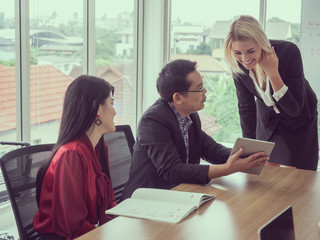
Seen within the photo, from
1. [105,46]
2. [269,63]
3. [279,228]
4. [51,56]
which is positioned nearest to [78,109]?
[279,228]

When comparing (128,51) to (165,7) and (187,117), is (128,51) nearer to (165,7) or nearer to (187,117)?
(165,7)

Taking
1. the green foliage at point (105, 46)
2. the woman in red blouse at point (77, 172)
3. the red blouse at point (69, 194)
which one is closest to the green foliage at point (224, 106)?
the green foliage at point (105, 46)

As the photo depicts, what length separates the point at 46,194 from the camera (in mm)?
1735

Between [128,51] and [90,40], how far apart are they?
62 cm

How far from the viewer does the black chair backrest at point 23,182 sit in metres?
1.65

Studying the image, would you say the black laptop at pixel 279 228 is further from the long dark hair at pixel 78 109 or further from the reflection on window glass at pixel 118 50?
the reflection on window glass at pixel 118 50

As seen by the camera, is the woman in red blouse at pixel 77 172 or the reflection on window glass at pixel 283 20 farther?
the reflection on window glass at pixel 283 20

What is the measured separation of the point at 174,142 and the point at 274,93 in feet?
2.09

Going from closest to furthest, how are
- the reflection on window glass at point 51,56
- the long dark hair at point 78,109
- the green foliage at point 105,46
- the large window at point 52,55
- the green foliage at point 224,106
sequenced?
1. the long dark hair at point 78,109
2. the large window at point 52,55
3. the reflection on window glass at point 51,56
4. the green foliage at point 105,46
5. the green foliage at point 224,106

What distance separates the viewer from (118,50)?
4172 mm

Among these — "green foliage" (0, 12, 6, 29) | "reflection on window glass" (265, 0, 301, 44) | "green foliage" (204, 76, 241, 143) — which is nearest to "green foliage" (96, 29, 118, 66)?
"green foliage" (204, 76, 241, 143)

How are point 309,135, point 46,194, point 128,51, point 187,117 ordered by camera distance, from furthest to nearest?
point 128,51 < point 309,135 < point 187,117 < point 46,194

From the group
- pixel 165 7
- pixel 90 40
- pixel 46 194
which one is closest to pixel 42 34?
pixel 90 40

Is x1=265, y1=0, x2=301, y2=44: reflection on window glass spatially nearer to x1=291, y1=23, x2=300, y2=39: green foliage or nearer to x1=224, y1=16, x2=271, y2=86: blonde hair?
x1=291, y1=23, x2=300, y2=39: green foliage
